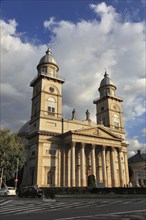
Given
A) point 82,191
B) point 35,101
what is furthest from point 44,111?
point 82,191

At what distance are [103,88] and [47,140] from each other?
29.9 m

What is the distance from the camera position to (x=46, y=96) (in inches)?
2383

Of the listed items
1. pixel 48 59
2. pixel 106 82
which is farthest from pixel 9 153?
pixel 106 82

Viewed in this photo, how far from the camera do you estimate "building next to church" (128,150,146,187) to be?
8994 centimetres

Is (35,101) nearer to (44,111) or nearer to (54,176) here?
(44,111)

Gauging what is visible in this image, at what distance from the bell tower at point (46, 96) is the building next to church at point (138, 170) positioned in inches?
1815

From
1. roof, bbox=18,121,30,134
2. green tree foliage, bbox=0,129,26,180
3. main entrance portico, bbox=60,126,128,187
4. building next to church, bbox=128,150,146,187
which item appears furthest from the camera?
building next to church, bbox=128,150,146,187

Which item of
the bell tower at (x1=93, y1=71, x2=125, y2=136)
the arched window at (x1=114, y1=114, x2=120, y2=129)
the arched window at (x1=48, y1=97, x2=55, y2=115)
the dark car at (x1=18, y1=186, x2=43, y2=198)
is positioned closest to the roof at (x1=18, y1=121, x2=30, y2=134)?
the arched window at (x1=48, y1=97, x2=55, y2=115)

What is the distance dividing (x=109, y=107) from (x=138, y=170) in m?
33.8

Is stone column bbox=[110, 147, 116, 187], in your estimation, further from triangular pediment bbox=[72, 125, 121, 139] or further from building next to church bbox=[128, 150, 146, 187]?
building next to church bbox=[128, 150, 146, 187]

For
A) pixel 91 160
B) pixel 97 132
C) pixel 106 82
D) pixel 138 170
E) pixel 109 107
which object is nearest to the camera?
pixel 91 160

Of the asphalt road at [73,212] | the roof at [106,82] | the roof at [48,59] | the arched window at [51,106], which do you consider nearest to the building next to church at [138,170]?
the roof at [106,82]

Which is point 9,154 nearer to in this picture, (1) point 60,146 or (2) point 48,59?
(1) point 60,146

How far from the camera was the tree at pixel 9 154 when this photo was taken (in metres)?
50.1
